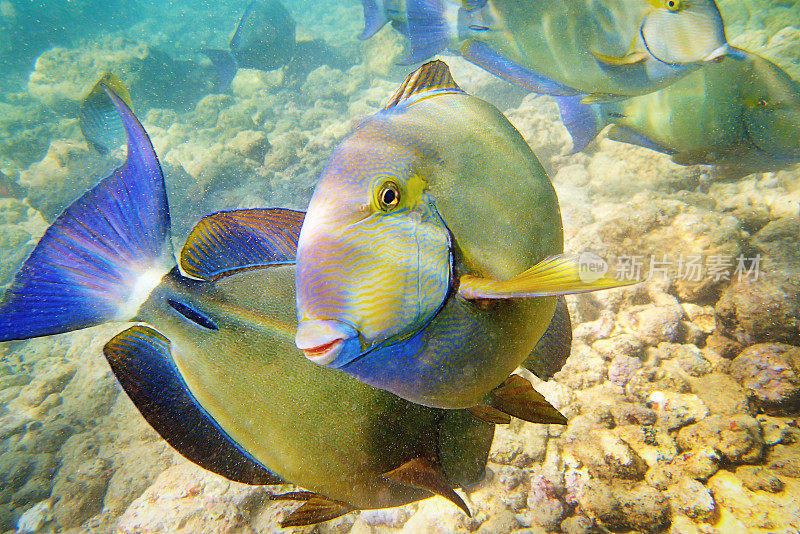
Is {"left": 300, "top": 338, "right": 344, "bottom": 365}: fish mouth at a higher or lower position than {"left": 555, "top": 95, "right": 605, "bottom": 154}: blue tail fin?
lower

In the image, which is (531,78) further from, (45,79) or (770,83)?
(45,79)

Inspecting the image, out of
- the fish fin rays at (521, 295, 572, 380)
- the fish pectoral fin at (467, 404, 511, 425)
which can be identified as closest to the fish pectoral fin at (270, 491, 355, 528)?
the fish pectoral fin at (467, 404, 511, 425)

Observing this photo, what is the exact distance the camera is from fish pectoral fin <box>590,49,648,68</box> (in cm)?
164

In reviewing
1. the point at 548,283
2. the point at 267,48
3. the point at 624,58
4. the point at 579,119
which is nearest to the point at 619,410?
the point at 579,119

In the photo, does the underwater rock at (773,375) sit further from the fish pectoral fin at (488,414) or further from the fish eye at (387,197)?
the fish eye at (387,197)

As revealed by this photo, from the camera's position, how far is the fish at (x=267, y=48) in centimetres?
1101

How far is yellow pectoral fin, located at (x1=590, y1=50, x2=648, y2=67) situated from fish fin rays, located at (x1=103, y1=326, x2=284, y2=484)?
7.00 ft

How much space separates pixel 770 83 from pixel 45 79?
67.8ft

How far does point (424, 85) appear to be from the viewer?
80 centimetres

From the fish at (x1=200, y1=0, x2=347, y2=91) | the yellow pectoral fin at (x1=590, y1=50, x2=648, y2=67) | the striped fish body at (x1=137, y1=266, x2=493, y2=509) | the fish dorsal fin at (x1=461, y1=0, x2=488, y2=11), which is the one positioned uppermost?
the fish at (x1=200, y1=0, x2=347, y2=91)

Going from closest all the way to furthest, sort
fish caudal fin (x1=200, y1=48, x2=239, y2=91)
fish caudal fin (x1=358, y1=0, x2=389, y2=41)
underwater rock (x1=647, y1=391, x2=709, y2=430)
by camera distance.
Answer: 1. underwater rock (x1=647, y1=391, x2=709, y2=430)
2. fish caudal fin (x1=358, y1=0, x2=389, y2=41)
3. fish caudal fin (x1=200, y1=48, x2=239, y2=91)

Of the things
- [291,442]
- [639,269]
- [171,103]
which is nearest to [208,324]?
[291,442]

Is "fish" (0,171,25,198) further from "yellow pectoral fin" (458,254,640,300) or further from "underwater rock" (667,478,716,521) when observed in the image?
"underwater rock" (667,478,716,521)

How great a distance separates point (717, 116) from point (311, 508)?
3.33 metres
